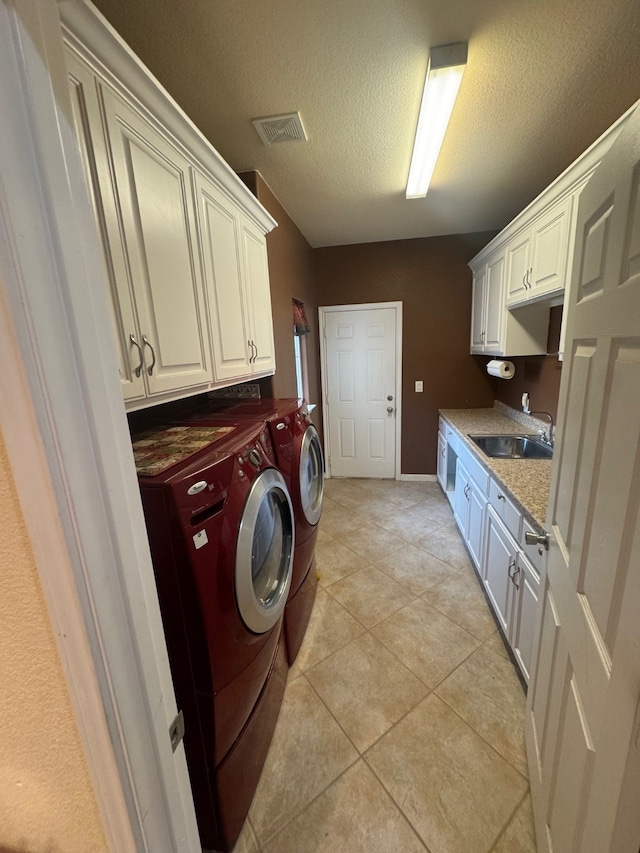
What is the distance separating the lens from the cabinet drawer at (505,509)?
5.37 feet

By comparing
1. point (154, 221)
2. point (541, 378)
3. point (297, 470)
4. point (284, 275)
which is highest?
point (284, 275)

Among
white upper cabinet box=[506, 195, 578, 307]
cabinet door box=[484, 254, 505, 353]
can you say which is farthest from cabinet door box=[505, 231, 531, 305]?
cabinet door box=[484, 254, 505, 353]

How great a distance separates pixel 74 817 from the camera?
59cm

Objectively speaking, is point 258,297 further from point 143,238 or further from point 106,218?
point 106,218

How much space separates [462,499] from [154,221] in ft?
8.63

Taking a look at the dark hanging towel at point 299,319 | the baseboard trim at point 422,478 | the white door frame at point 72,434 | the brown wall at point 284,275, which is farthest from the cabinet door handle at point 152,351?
the baseboard trim at point 422,478

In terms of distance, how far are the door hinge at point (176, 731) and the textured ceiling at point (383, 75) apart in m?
2.03

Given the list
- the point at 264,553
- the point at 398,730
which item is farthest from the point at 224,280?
the point at 398,730

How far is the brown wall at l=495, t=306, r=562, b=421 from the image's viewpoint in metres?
2.50

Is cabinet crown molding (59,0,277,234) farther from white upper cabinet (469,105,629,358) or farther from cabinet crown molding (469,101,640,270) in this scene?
white upper cabinet (469,105,629,358)

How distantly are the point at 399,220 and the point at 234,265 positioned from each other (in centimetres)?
208

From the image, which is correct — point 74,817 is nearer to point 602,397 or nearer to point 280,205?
point 602,397

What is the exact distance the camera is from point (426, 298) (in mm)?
3709

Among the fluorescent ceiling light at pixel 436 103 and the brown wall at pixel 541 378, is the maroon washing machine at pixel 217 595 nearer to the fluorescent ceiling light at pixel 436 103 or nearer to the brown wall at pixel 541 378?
the fluorescent ceiling light at pixel 436 103
